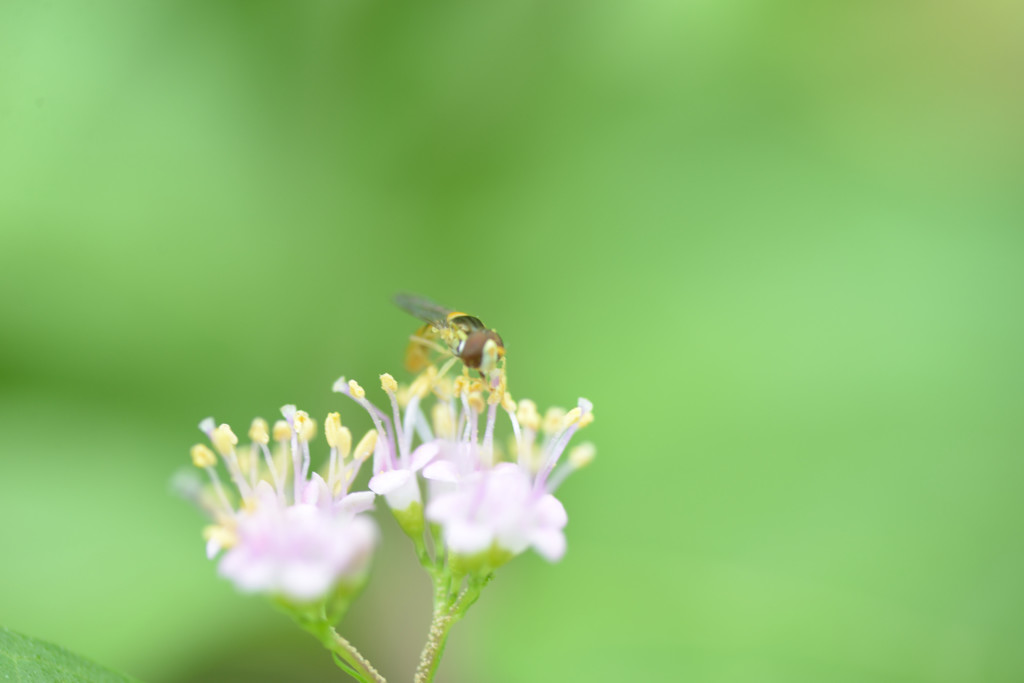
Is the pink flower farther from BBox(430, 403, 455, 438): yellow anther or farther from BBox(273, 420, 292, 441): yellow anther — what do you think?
BBox(273, 420, 292, 441): yellow anther

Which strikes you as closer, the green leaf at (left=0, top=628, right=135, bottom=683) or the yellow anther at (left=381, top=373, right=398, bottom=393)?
the green leaf at (left=0, top=628, right=135, bottom=683)

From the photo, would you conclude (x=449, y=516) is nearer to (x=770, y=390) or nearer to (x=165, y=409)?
A: (x=770, y=390)

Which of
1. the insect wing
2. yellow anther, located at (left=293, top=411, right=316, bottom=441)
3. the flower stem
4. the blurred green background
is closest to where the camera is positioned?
the flower stem

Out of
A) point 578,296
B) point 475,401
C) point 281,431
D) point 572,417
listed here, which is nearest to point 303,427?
point 281,431

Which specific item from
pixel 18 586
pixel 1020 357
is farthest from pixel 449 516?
pixel 1020 357

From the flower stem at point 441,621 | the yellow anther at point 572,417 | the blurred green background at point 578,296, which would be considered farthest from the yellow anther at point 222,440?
the blurred green background at point 578,296

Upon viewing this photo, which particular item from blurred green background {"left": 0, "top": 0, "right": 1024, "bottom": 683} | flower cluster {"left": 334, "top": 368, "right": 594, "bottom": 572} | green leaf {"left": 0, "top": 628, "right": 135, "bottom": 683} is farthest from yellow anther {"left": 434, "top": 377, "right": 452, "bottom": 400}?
blurred green background {"left": 0, "top": 0, "right": 1024, "bottom": 683}

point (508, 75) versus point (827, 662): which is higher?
point (508, 75)
